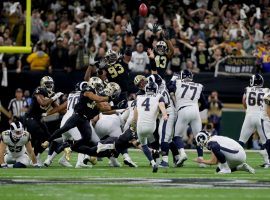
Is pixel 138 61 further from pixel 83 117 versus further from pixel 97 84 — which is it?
pixel 83 117

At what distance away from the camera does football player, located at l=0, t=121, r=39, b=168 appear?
51.6ft

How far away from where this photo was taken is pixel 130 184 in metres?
12.8

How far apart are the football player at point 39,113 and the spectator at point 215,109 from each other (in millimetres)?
6503

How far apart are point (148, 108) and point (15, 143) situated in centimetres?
216

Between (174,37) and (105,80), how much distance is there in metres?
5.46

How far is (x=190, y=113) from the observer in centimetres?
1656

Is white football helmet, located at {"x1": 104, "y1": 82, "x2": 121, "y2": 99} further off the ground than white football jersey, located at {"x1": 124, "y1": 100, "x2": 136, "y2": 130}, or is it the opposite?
white football helmet, located at {"x1": 104, "y1": 82, "x2": 121, "y2": 99}

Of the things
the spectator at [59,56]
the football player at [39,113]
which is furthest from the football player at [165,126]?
the spectator at [59,56]

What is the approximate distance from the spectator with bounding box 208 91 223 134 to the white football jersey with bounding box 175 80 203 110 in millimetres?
5824

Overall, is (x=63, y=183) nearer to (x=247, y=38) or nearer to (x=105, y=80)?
(x=105, y=80)

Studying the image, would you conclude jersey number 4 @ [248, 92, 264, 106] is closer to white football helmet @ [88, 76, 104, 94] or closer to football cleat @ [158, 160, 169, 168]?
football cleat @ [158, 160, 169, 168]

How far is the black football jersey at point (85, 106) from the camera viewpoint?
1602 cm

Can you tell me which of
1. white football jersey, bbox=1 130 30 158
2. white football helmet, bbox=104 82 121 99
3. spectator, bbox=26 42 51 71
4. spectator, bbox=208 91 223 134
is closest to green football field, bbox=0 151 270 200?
white football jersey, bbox=1 130 30 158

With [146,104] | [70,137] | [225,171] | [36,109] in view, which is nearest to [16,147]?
[36,109]
